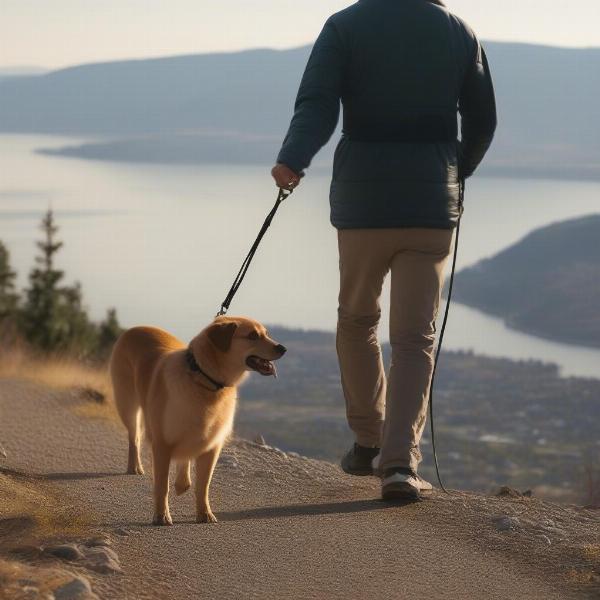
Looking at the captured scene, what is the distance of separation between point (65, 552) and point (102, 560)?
14 centimetres

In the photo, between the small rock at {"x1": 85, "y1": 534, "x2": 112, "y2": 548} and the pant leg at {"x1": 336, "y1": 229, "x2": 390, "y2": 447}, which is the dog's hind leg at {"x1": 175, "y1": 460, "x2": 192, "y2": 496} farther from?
the small rock at {"x1": 85, "y1": 534, "x2": 112, "y2": 548}

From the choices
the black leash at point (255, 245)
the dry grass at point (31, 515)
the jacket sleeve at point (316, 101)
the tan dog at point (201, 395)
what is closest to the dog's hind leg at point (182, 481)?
the tan dog at point (201, 395)

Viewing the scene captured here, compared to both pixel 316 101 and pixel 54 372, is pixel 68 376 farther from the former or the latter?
pixel 316 101

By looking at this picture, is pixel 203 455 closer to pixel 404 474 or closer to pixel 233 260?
pixel 404 474

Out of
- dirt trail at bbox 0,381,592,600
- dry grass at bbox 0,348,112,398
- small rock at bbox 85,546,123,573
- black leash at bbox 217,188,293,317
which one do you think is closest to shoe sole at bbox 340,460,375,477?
dirt trail at bbox 0,381,592,600

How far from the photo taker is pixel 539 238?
154625 millimetres

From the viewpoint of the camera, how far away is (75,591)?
3.88 meters

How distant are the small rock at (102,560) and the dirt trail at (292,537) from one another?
4cm

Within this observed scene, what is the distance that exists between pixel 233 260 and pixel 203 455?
140m

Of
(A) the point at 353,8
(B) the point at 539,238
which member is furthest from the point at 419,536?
(B) the point at 539,238

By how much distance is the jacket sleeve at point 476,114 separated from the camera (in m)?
5.62

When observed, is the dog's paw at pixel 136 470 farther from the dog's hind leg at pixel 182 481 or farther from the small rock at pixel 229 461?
Result: the dog's hind leg at pixel 182 481

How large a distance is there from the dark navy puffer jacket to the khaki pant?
97mm

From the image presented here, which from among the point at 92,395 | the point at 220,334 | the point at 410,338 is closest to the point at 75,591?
the point at 220,334
